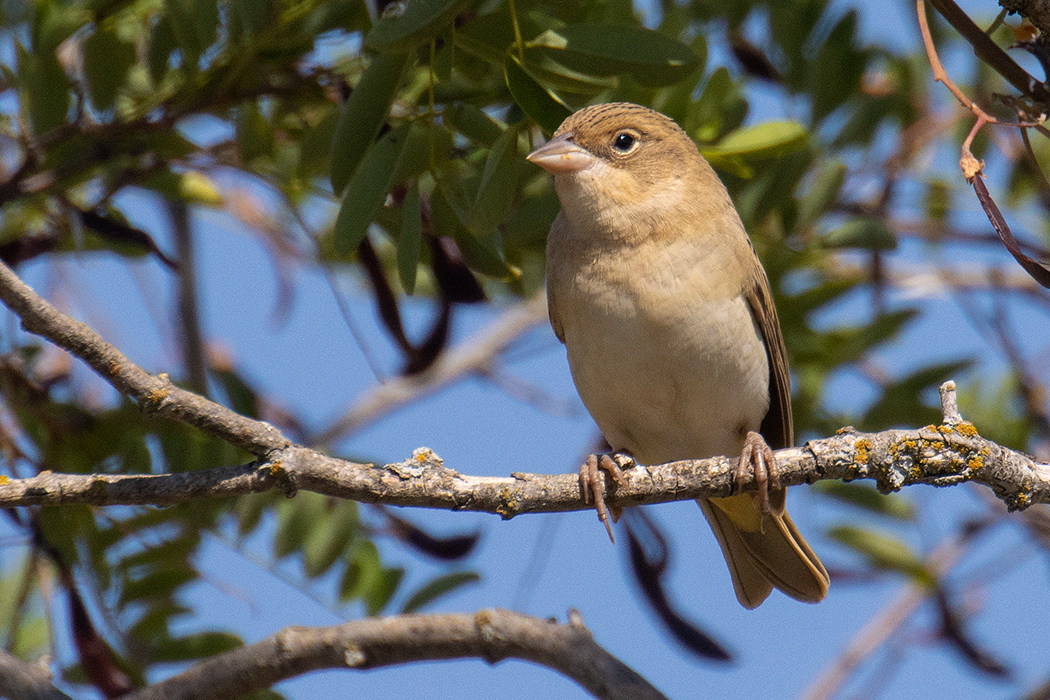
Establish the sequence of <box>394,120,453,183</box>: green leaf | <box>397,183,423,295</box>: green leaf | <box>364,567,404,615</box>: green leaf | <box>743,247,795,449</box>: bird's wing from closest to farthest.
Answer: <box>397,183,423,295</box>: green leaf → <box>394,120,453,183</box>: green leaf → <box>743,247,795,449</box>: bird's wing → <box>364,567,404,615</box>: green leaf

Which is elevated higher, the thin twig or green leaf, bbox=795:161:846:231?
green leaf, bbox=795:161:846:231

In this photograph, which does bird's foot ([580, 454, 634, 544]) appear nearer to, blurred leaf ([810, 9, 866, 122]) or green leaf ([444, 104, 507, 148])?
green leaf ([444, 104, 507, 148])

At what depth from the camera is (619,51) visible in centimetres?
282

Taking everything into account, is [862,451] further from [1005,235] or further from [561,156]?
[561,156]

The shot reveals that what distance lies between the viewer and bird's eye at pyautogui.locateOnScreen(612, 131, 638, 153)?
12.1 ft

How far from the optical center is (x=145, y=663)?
374 cm

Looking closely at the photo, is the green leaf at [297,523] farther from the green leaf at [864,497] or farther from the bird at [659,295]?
the green leaf at [864,497]

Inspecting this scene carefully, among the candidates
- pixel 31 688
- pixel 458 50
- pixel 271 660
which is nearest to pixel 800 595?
pixel 271 660

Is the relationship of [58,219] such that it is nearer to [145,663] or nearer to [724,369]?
[145,663]

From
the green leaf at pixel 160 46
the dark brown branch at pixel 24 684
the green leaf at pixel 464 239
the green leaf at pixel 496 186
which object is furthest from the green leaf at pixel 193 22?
the dark brown branch at pixel 24 684

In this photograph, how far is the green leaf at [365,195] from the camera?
2766 mm

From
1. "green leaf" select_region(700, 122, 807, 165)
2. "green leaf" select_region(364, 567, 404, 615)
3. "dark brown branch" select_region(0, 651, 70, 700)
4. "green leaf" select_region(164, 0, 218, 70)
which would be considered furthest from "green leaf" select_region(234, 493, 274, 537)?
"green leaf" select_region(700, 122, 807, 165)

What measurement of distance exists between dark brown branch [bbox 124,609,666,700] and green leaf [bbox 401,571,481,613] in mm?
627

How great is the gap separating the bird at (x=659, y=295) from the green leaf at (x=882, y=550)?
93 cm
